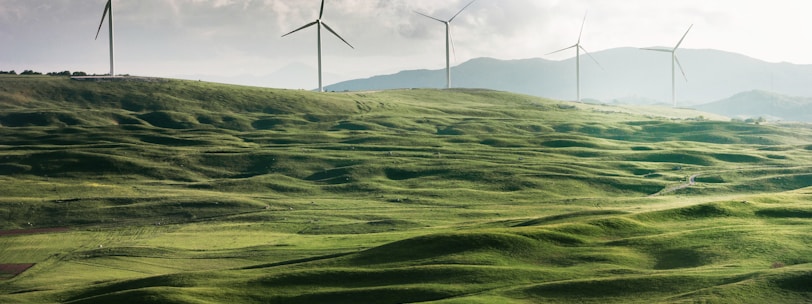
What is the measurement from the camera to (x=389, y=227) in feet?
404

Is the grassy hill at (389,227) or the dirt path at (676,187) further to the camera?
the dirt path at (676,187)

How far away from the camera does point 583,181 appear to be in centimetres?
16725

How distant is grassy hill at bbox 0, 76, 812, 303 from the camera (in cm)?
6625

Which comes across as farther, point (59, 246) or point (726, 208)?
point (59, 246)

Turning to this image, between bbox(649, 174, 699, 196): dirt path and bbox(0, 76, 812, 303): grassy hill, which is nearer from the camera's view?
bbox(0, 76, 812, 303): grassy hill

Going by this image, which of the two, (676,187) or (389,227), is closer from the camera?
(389,227)

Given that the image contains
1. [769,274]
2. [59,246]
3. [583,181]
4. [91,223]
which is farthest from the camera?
[583,181]

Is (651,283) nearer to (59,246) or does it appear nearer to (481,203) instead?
(59,246)

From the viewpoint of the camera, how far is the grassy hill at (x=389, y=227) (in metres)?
66.2

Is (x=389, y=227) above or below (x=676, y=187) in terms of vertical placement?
below

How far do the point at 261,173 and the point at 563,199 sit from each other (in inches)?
2441

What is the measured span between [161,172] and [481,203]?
63.5m

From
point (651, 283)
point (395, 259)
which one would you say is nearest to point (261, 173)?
point (395, 259)

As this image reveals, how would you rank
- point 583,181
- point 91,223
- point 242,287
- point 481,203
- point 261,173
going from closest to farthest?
1. point 242,287
2. point 91,223
3. point 481,203
4. point 583,181
5. point 261,173
